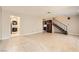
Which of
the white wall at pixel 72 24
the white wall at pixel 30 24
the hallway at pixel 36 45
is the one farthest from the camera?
the white wall at pixel 72 24

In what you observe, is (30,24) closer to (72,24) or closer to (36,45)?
(72,24)

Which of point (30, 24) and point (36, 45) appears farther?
point (30, 24)

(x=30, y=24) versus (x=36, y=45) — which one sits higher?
(x=30, y=24)

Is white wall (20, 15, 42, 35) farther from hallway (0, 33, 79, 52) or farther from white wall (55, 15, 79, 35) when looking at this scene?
hallway (0, 33, 79, 52)

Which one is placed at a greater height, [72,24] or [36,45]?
[72,24]

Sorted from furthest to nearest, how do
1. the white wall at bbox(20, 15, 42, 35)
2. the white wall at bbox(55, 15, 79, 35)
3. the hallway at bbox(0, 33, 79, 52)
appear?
1. the white wall at bbox(55, 15, 79, 35)
2. the white wall at bbox(20, 15, 42, 35)
3. the hallway at bbox(0, 33, 79, 52)

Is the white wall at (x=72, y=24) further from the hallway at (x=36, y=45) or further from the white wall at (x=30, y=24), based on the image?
Result: the hallway at (x=36, y=45)

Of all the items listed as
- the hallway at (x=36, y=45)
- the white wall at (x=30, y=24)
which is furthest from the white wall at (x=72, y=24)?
the hallway at (x=36, y=45)

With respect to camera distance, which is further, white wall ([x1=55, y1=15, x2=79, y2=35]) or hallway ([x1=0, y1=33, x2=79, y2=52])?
white wall ([x1=55, y1=15, x2=79, y2=35])

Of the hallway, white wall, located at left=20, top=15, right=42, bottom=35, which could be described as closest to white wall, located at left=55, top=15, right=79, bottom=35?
white wall, located at left=20, top=15, right=42, bottom=35

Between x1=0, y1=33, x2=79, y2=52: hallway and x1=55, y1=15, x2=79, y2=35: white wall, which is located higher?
x1=55, y1=15, x2=79, y2=35: white wall

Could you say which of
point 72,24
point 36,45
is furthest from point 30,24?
point 36,45
